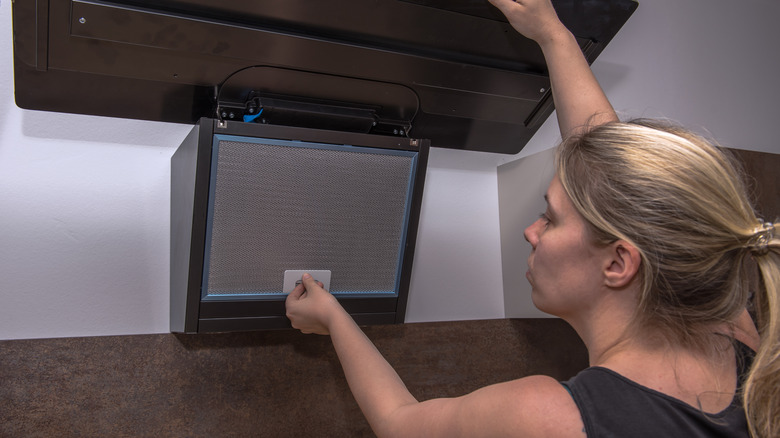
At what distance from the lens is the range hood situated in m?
0.81

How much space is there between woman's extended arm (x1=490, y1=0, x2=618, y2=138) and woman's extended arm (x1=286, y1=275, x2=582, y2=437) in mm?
421

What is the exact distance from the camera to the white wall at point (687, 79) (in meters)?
1.41

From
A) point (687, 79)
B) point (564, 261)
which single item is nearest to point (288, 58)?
point (564, 261)

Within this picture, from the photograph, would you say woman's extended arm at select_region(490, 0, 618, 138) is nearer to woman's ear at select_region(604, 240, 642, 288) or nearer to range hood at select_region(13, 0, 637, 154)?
range hood at select_region(13, 0, 637, 154)

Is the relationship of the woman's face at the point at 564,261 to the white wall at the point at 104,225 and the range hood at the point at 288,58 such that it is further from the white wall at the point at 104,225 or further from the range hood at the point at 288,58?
the white wall at the point at 104,225

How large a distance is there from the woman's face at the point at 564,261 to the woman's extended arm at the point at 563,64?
0.67 ft

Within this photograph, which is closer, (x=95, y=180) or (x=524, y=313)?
→ (x=95, y=180)

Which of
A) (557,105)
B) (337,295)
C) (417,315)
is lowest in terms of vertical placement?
(417,315)

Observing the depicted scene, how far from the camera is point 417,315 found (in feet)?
4.39

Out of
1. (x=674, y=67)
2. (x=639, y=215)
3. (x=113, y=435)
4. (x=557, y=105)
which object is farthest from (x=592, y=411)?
(x=674, y=67)

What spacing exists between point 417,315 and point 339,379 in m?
0.22

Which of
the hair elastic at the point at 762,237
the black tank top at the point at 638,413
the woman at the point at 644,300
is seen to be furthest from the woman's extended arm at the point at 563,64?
the black tank top at the point at 638,413

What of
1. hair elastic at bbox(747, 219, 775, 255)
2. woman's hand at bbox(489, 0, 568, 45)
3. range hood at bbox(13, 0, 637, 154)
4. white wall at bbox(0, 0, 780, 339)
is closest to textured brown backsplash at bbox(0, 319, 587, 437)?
white wall at bbox(0, 0, 780, 339)

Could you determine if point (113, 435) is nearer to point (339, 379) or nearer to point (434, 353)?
point (339, 379)
